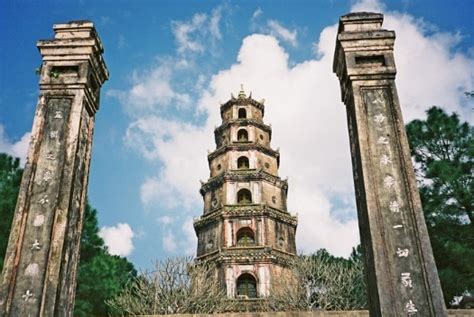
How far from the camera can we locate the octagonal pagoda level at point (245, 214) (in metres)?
18.0

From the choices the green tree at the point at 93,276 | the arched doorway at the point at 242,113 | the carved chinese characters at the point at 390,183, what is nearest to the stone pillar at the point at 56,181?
the carved chinese characters at the point at 390,183

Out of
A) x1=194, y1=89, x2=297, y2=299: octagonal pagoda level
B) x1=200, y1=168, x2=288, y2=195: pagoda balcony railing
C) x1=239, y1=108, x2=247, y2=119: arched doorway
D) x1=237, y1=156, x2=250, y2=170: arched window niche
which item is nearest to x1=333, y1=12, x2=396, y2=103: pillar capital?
x1=194, y1=89, x2=297, y2=299: octagonal pagoda level

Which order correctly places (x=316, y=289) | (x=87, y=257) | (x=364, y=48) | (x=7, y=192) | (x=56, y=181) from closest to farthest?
(x=56, y=181) → (x=364, y=48) → (x=7, y=192) → (x=87, y=257) → (x=316, y=289)

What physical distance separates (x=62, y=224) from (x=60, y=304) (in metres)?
0.80

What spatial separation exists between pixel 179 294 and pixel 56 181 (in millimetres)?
13585

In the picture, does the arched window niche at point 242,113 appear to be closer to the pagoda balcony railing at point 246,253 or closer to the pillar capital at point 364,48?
the pagoda balcony railing at point 246,253

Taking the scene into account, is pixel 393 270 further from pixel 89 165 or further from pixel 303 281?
pixel 303 281

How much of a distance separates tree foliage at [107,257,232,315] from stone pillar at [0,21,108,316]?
38.9 feet

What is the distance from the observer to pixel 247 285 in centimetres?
1817

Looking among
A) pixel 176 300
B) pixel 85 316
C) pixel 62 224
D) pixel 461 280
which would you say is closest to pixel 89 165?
pixel 62 224

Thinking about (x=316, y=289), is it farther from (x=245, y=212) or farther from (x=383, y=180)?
(x=383, y=180)

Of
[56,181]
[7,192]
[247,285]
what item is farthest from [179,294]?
[56,181]

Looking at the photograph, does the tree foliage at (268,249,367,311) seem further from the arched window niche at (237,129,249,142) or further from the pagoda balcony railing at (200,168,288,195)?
the arched window niche at (237,129,249,142)

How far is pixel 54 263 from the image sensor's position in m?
4.54
